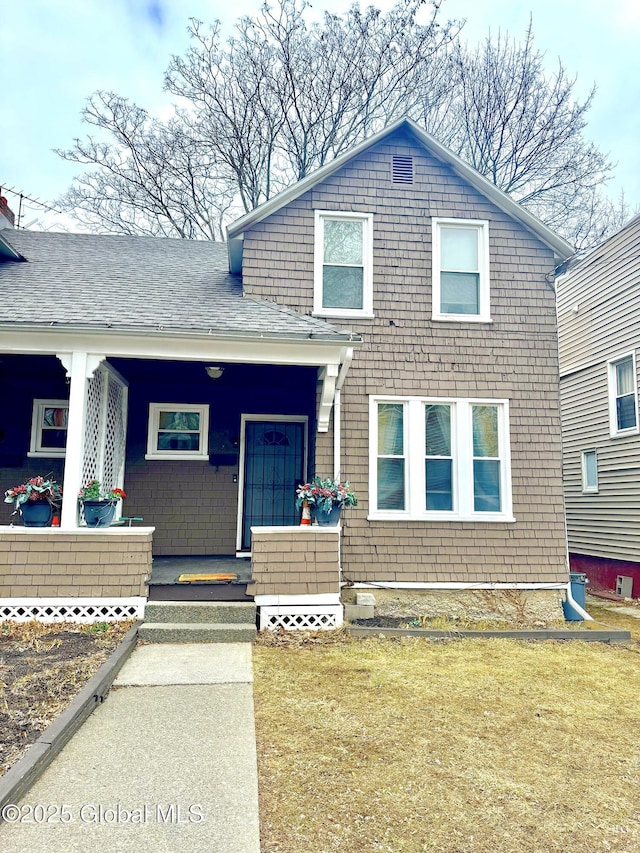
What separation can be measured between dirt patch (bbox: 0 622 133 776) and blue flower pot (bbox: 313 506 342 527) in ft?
7.37

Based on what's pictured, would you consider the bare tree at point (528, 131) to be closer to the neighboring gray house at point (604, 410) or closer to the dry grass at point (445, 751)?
the neighboring gray house at point (604, 410)

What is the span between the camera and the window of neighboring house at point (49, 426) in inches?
314

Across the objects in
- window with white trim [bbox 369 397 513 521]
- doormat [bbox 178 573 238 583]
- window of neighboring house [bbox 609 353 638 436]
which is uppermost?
window of neighboring house [bbox 609 353 638 436]

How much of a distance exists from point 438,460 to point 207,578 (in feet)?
10.5

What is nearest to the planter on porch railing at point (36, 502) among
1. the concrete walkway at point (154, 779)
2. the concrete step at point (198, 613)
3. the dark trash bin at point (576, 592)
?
the concrete step at point (198, 613)

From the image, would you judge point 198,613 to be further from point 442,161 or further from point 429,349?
point 442,161

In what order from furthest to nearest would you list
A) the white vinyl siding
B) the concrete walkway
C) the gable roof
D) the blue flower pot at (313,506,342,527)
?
the white vinyl siding → the gable roof → the blue flower pot at (313,506,342,527) → the concrete walkway

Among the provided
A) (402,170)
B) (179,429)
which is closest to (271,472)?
(179,429)

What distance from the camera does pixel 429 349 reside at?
25.1ft

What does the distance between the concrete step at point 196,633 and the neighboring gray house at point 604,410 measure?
7.23 m

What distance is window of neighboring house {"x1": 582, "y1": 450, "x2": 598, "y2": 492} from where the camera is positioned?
1120 cm

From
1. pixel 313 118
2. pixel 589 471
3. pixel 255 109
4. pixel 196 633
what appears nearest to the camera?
pixel 196 633

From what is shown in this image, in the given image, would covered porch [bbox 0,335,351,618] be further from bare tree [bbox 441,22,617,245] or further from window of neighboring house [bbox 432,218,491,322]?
bare tree [bbox 441,22,617,245]

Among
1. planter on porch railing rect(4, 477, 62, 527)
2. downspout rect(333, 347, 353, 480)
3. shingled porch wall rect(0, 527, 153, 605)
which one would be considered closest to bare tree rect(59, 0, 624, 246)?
downspout rect(333, 347, 353, 480)
